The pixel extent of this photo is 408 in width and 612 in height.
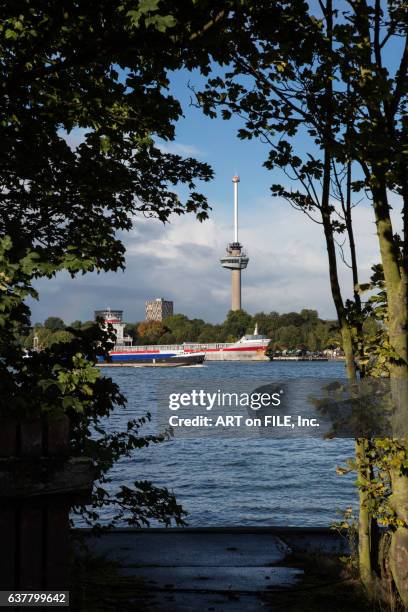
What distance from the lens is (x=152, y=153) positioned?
9.89m

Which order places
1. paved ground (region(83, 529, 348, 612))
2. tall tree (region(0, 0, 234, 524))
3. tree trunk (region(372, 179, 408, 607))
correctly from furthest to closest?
paved ground (region(83, 529, 348, 612)) → tree trunk (region(372, 179, 408, 607)) → tall tree (region(0, 0, 234, 524))

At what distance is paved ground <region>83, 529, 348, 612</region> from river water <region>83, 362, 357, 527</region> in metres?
7.46

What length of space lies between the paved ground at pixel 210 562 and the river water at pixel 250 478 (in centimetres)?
746

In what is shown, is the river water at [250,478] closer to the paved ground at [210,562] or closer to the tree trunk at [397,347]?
the paved ground at [210,562]

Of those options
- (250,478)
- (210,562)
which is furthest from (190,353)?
(210,562)

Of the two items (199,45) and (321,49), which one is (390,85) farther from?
(199,45)

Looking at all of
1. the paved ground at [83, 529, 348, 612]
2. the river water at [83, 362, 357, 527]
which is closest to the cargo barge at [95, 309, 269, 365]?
the river water at [83, 362, 357, 527]

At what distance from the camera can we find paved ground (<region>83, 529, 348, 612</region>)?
306 inches

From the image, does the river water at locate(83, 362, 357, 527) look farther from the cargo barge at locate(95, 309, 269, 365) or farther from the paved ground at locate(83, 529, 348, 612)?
the cargo barge at locate(95, 309, 269, 365)

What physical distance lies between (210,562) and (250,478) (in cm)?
1861

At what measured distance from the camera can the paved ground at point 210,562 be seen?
7.78 m

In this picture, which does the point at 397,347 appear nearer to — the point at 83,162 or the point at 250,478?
the point at 83,162

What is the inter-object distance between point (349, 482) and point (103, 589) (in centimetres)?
1924

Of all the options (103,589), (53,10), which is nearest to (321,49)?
(53,10)
